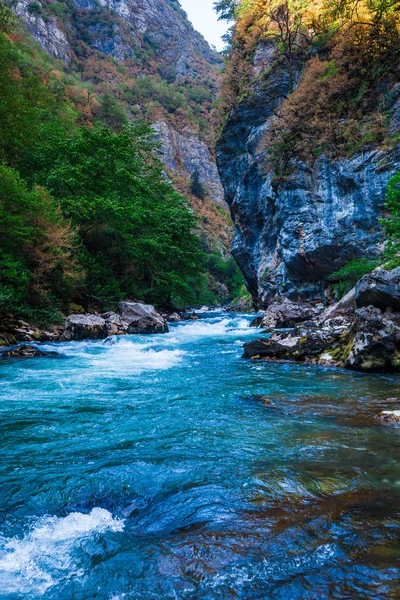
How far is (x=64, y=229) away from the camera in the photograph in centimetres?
1598

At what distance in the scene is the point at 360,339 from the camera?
827cm

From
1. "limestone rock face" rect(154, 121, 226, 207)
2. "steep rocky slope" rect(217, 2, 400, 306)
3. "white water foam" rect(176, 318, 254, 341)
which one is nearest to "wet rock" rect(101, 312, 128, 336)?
"white water foam" rect(176, 318, 254, 341)

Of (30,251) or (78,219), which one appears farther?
(78,219)

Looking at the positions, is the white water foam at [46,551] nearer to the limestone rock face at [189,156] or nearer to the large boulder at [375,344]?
the large boulder at [375,344]

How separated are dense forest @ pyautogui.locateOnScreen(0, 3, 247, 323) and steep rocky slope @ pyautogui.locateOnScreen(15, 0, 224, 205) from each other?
40.4m

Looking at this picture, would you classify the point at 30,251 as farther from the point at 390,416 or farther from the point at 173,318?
the point at 390,416

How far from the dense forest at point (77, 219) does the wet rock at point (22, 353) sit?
2.59 metres

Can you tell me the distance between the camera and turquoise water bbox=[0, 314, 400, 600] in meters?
2.08

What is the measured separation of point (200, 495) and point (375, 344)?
20.6 feet

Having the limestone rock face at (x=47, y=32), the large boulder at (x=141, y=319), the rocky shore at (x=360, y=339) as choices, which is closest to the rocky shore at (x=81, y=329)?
the large boulder at (x=141, y=319)

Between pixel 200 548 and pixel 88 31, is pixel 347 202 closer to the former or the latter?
pixel 200 548

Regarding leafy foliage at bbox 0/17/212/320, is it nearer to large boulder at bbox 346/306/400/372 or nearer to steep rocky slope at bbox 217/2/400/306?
steep rocky slope at bbox 217/2/400/306

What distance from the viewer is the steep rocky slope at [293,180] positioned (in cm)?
1688

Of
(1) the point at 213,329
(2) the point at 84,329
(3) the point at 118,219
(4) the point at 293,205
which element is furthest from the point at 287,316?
(3) the point at 118,219
